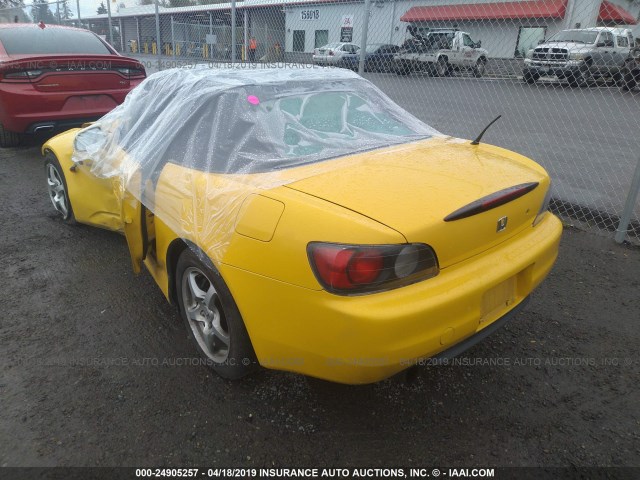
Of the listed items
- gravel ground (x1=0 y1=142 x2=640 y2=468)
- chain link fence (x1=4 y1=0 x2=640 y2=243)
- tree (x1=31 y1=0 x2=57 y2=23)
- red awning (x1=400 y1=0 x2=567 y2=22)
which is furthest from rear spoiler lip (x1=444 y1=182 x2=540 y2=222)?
tree (x1=31 y1=0 x2=57 y2=23)

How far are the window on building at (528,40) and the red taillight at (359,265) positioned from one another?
6.27 meters

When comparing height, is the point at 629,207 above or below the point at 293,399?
above

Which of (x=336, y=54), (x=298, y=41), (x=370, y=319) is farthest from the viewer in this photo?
(x=298, y=41)

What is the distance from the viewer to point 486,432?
211 cm

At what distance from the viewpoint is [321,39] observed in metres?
9.98

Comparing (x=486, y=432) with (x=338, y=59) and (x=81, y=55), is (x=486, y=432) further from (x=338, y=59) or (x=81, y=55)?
(x=338, y=59)

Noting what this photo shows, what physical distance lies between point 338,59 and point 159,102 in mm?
5979

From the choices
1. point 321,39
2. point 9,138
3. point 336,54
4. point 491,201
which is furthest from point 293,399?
point 321,39

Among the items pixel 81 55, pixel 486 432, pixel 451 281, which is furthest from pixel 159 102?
pixel 81 55

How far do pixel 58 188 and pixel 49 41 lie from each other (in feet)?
11.1

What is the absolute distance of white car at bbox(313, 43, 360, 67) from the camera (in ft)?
27.6

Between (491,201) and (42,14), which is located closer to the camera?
(491,201)

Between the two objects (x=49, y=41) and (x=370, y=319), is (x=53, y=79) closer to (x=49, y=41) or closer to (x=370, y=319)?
(x=49, y=41)

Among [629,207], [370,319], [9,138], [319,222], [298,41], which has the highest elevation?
[298,41]
